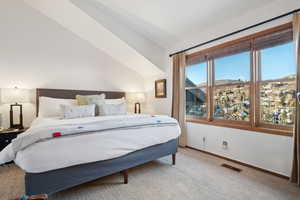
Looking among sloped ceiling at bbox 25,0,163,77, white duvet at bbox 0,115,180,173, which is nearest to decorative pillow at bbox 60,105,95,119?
white duvet at bbox 0,115,180,173

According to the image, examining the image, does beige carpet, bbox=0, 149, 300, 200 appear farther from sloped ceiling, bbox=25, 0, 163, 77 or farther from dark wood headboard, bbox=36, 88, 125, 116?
sloped ceiling, bbox=25, 0, 163, 77

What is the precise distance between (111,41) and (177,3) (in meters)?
1.66

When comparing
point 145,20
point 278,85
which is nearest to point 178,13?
point 145,20

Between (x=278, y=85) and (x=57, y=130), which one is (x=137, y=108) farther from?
(x=278, y=85)

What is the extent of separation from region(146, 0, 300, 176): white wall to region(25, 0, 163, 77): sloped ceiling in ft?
4.27

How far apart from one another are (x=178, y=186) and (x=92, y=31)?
3.32 meters

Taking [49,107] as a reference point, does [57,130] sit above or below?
below

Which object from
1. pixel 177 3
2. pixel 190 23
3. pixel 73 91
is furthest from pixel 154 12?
pixel 73 91

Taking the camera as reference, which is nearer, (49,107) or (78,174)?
(78,174)

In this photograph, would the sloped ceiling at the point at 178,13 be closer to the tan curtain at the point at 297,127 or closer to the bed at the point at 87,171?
the tan curtain at the point at 297,127

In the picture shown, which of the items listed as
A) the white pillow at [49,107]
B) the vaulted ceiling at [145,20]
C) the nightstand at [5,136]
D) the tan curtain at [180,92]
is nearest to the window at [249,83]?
the tan curtain at [180,92]

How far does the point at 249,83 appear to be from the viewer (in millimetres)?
2408

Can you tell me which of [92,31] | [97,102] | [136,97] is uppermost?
[92,31]

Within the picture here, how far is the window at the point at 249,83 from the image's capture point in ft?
6.73
